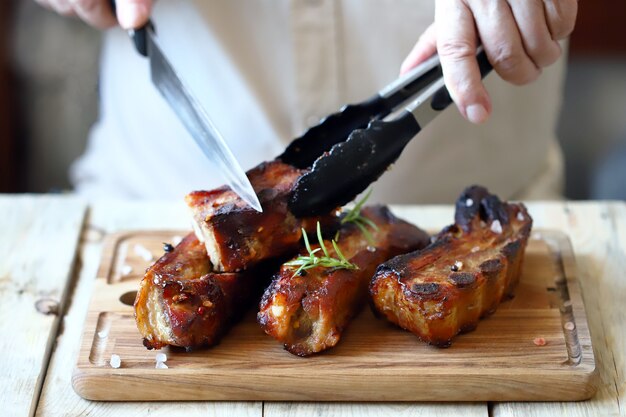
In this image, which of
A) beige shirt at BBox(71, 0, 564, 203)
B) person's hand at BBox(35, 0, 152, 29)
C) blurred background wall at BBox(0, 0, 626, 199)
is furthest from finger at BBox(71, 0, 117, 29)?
blurred background wall at BBox(0, 0, 626, 199)

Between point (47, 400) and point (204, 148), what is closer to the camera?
point (47, 400)

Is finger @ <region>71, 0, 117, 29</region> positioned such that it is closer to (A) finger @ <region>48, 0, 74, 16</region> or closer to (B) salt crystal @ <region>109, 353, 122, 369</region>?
(A) finger @ <region>48, 0, 74, 16</region>

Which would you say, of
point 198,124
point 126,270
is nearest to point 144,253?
point 126,270

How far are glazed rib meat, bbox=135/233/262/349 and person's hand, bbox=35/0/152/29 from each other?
27.1 inches

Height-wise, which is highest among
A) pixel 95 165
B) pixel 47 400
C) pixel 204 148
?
pixel 204 148

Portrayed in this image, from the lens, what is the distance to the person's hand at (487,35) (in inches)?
81.7

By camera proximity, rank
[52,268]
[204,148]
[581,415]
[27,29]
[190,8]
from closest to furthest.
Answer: [581,415] → [204,148] → [52,268] → [190,8] → [27,29]

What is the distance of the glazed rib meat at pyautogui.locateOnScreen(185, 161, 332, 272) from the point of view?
1.97 m

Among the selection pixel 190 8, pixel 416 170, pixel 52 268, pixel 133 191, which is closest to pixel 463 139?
pixel 416 170

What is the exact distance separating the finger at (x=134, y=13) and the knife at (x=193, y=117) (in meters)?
0.02

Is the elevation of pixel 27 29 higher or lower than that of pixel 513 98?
higher

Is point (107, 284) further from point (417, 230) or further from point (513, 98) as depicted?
point (513, 98)

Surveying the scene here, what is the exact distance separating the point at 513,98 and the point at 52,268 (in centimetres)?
153

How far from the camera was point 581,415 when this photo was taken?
189 centimetres
